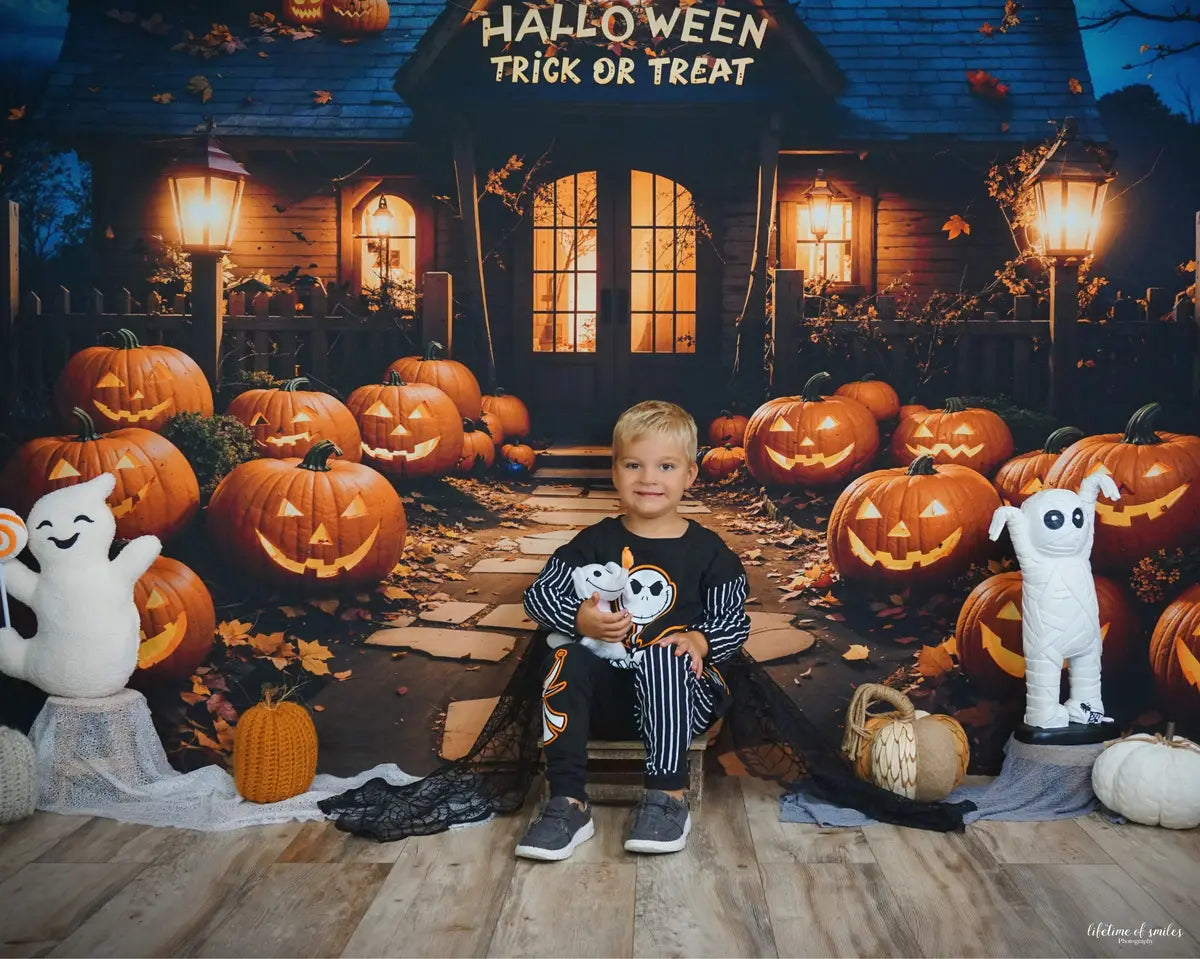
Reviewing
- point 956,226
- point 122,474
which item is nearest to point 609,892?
point 122,474

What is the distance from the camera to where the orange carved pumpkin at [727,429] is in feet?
10.5

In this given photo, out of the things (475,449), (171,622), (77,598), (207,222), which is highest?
(207,222)

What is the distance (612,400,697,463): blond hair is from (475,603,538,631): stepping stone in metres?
0.59

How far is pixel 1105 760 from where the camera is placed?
8.82 feet

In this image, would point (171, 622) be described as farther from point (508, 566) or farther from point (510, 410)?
point (510, 410)

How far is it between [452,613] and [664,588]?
699 millimetres

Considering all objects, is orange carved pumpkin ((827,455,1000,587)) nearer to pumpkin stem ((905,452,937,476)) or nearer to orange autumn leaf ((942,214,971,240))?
pumpkin stem ((905,452,937,476))

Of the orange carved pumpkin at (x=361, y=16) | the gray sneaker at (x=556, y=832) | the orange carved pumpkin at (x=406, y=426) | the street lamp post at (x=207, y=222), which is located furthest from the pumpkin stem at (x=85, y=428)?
the gray sneaker at (x=556, y=832)

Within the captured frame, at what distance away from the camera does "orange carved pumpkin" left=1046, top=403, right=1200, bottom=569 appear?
3016 mm

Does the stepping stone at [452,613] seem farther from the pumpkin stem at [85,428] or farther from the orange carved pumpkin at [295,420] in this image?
the pumpkin stem at [85,428]

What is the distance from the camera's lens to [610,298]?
3166 mm

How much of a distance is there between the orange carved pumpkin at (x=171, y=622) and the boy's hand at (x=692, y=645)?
1.36m

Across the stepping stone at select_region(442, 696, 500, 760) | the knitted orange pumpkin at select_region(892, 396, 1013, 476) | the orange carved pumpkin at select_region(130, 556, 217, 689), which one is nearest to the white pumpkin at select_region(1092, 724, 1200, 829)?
the knitted orange pumpkin at select_region(892, 396, 1013, 476)

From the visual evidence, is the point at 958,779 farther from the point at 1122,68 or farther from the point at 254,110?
the point at 254,110
